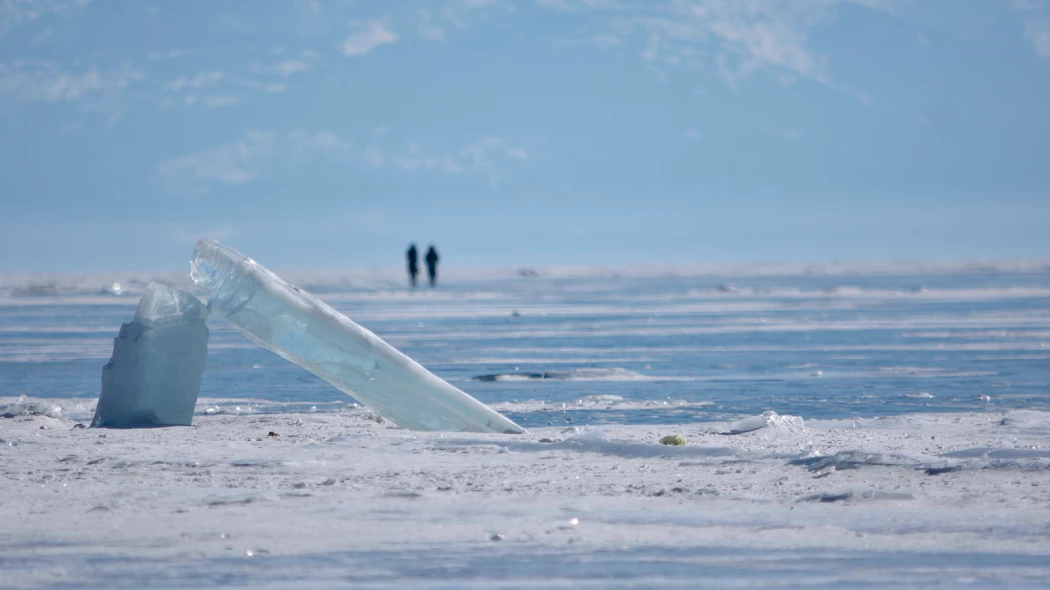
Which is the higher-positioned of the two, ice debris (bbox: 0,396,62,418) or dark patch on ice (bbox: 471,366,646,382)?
dark patch on ice (bbox: 471,366,646,382)

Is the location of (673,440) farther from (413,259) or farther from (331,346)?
(413,259)

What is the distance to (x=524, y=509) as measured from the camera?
5.53m

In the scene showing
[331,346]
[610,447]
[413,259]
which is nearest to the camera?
[610,447]

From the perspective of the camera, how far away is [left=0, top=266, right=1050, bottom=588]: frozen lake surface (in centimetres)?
451

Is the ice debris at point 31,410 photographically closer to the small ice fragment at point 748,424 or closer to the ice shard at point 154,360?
the ice shard at point 154,360

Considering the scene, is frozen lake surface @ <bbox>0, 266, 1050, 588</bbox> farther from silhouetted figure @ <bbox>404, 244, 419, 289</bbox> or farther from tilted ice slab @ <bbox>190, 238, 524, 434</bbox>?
silhouetted figure @ <bbox>404, 244, 419, 289</bbox>

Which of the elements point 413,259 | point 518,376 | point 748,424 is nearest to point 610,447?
point 748,424

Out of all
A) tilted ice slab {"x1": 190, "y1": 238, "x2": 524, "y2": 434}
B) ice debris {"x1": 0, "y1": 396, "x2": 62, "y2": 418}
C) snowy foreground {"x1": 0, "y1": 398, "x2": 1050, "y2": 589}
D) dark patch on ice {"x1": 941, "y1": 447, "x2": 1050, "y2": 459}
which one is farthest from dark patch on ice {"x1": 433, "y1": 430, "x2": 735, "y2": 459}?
ice debris {"x1": 0, "y1": 396, "x2": 62, "y2": 418}

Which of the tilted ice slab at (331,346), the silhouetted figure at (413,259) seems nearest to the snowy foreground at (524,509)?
the tilted ice slab at (331,346)

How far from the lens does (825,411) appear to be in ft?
32.0

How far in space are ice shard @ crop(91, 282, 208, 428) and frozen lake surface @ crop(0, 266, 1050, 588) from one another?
0.86 feet

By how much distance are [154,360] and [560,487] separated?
3364mm

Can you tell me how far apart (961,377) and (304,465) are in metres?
7.97

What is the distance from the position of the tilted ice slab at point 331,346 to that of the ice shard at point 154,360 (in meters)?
0.21
